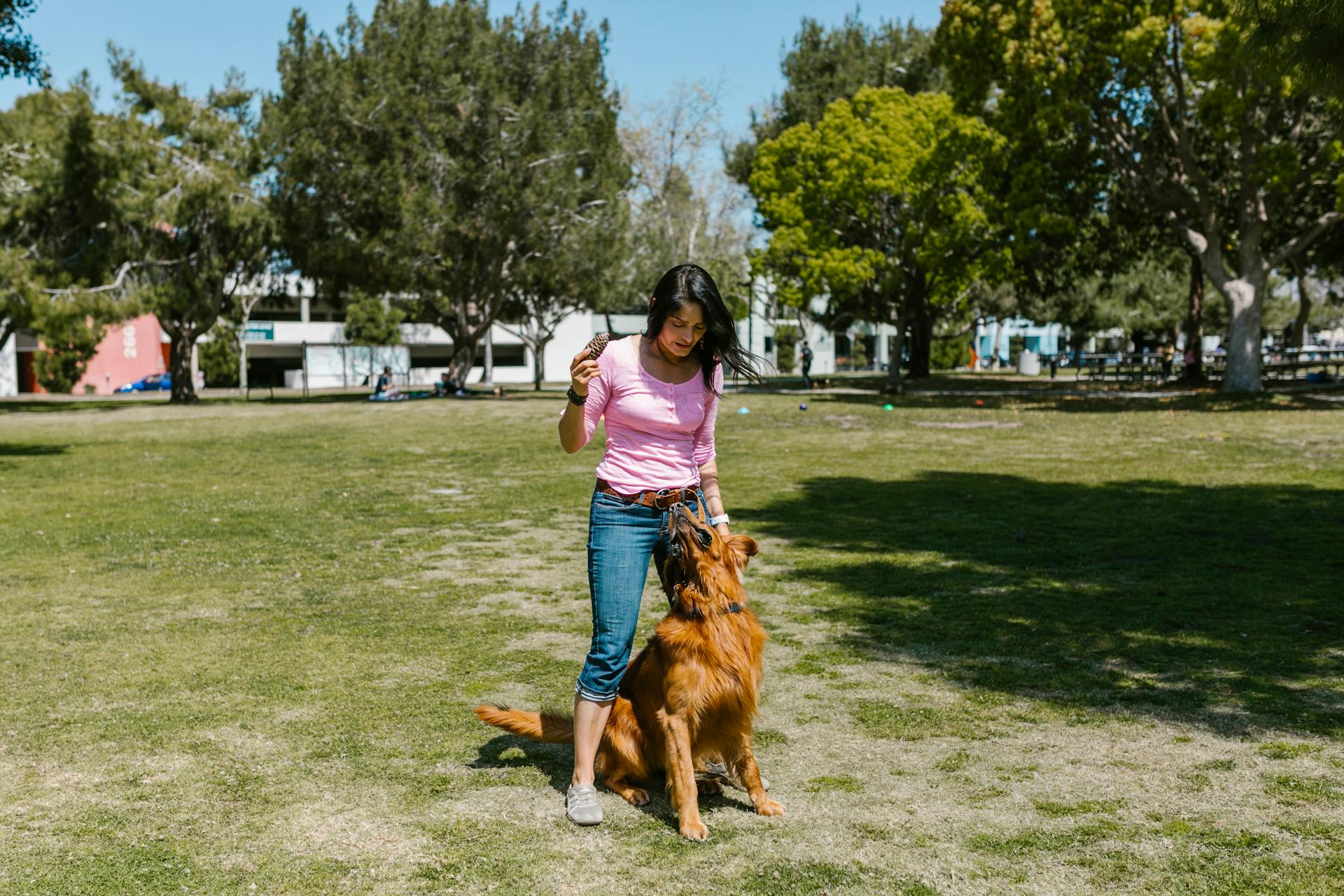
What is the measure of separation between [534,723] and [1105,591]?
15.2 feet

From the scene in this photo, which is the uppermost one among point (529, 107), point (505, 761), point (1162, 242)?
point (529, 107)

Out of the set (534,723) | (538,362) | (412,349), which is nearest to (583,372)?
(534,723)

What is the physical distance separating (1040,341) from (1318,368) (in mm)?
74149

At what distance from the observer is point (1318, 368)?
1649 inches

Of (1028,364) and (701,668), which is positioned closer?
(701,668)

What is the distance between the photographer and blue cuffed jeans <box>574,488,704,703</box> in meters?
4.09

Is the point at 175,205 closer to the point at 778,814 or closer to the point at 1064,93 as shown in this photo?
the point at 1064,93

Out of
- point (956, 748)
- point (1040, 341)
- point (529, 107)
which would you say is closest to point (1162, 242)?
point (529, 107)

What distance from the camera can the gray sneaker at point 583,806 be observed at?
13.1ft

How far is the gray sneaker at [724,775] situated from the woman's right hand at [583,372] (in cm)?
144

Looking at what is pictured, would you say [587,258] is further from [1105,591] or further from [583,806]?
[583,806]

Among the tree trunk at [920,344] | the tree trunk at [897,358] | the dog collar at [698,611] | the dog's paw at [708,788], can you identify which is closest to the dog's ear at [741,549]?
the dog collar at [698,611]

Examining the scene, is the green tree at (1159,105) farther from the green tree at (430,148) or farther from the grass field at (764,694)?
the grass field at (764,694)

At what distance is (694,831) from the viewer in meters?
3.89
